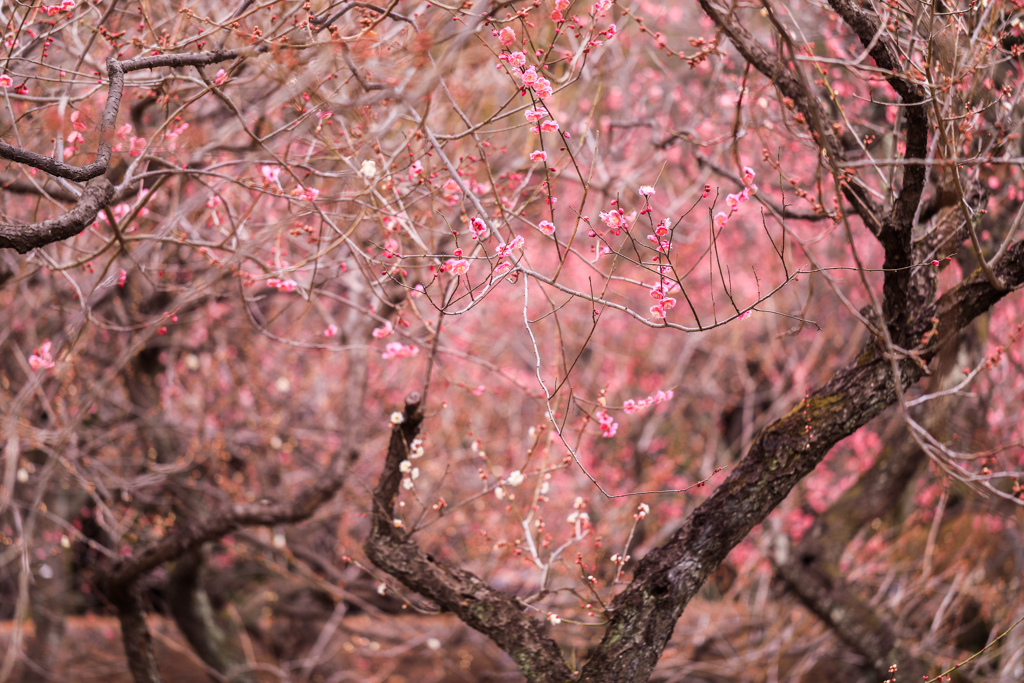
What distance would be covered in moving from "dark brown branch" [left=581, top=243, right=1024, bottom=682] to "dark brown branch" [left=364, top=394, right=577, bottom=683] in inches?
9.2

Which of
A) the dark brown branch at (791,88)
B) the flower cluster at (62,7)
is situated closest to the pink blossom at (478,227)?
the dark brown branch at (791,88)

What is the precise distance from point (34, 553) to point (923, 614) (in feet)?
26.0

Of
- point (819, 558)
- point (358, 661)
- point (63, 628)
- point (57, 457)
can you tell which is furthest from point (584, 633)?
point (63, 628)

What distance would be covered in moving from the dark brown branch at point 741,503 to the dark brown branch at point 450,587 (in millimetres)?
233

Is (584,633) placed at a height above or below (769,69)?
below

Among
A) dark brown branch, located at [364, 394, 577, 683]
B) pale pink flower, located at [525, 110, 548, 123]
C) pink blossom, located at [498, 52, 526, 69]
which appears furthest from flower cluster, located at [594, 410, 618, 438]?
pink blossom, located at [498, 52, 526, 69]

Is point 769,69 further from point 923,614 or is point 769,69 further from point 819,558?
point 923,614

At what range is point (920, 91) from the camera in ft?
8.73

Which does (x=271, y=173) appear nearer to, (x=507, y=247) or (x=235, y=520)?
(x=507, y=247)

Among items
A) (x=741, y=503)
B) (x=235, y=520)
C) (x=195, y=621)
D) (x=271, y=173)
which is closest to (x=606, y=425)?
(x=741, y=503)

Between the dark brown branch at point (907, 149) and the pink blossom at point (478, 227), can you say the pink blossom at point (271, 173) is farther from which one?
the dark brown branch at point (907, 149)

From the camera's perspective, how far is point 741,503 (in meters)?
2.89

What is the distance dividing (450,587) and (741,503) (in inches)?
51.1

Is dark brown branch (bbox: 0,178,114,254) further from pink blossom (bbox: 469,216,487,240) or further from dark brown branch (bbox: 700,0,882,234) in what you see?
dark brown branch (bbox: 700,0,882,234)
